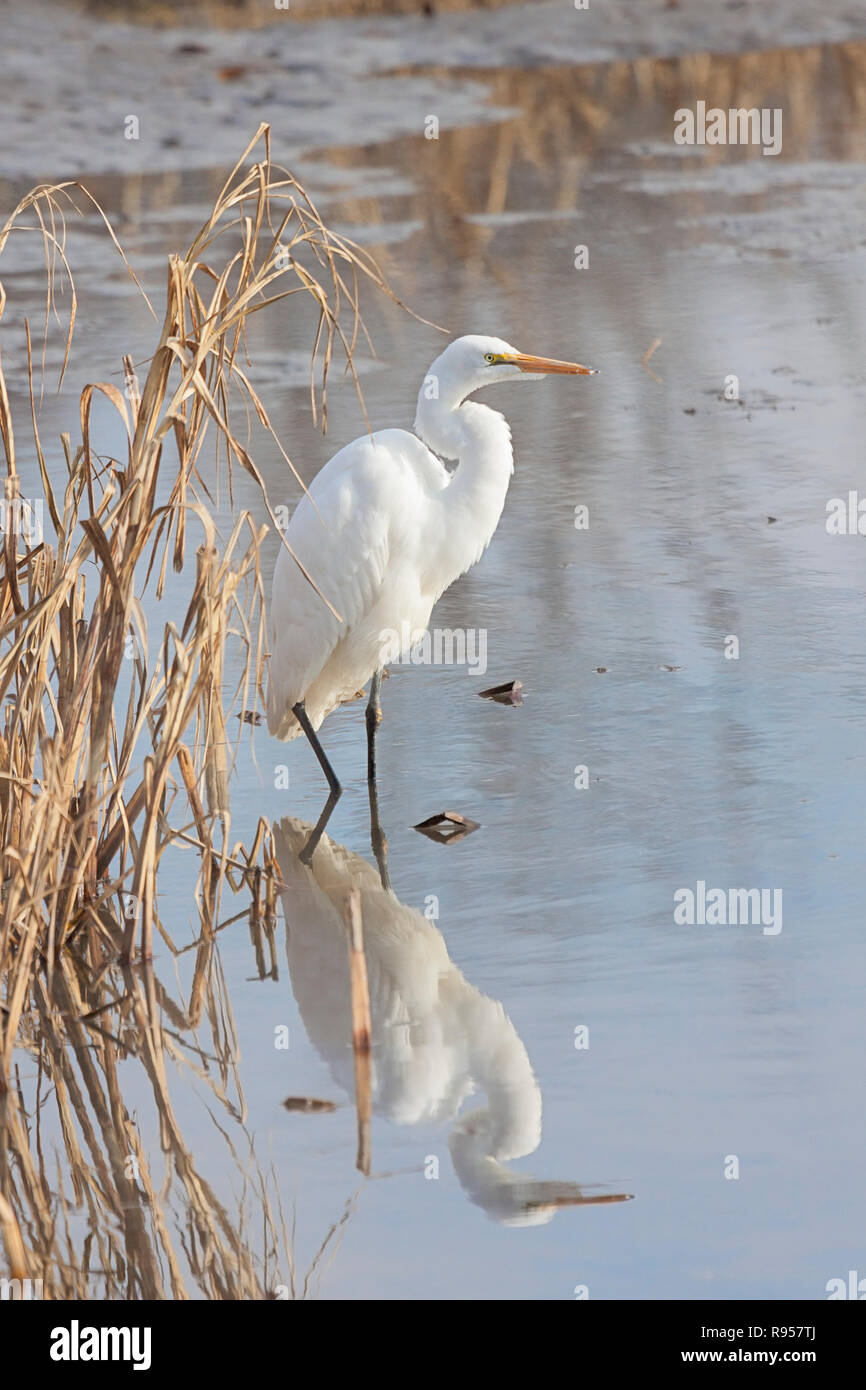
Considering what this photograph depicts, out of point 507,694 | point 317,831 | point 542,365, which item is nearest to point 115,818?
point 317,831

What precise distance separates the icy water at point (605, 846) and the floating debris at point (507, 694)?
6 cm

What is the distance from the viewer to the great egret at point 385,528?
5.19 metres

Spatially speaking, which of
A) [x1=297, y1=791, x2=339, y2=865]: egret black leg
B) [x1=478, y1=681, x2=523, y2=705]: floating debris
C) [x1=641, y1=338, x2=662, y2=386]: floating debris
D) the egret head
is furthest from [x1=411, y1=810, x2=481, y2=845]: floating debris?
[x1=641, y1=338, x2=662, y2=386]: floating debris

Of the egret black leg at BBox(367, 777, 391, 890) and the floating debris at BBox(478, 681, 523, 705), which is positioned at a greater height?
the floating debris at BBox(478, 681, 523, 705)

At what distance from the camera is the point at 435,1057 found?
383cm

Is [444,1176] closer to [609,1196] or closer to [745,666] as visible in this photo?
[609,1196]

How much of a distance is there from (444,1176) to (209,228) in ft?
6.31

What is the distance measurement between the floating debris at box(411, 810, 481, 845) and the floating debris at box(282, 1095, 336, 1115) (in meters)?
1.30

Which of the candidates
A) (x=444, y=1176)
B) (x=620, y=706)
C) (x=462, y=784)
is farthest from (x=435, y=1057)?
(x=620, y=706)

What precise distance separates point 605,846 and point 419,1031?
975mm

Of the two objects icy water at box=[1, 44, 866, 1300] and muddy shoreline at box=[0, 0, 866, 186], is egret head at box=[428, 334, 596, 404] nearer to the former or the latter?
icy water at box=[1, 44, 866, 1300]

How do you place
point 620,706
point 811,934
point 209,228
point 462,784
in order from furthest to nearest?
point 620,706, point 462,784, point 811,934, point 209,228

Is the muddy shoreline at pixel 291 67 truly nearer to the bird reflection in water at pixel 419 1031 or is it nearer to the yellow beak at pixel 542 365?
the yellow beak at pixel 542 365

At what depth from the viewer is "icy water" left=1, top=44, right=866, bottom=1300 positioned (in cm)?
329
